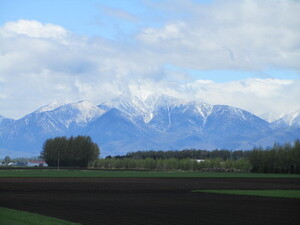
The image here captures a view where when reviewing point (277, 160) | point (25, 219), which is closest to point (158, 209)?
point (25, 219)

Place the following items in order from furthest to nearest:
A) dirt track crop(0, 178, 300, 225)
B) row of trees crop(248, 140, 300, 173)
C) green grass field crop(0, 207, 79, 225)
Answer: row of trees crop(248, 140, 300, 173) < dirt track crop(0, 178, 300, 225) < green grass field crop(0, 207, 79, 225)

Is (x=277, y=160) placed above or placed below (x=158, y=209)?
above

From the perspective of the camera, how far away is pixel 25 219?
119ft

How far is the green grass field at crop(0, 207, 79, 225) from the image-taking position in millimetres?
34531

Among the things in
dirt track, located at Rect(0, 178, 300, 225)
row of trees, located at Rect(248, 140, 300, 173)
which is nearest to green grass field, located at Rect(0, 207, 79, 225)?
dirt track, located at Rect(0, 178, 300, 225)

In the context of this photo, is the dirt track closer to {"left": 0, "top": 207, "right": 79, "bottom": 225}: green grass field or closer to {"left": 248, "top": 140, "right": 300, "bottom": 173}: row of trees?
{"left": 0, "top": 207, "right": 79, "bottom": 225}: green grass field

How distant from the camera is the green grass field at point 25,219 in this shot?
34531 millimetres

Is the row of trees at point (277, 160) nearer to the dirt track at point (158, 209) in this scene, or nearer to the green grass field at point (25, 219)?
the dirt track at point (158, 209)

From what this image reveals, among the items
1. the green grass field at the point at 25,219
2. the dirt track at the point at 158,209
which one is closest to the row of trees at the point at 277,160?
the dirt track at the point at 158,209

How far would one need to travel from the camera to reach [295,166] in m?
162

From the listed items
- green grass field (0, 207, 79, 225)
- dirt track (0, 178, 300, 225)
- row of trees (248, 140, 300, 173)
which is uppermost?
row of trees (248, 140, 300, 173)

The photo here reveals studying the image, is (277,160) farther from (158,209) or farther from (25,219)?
(25,219)

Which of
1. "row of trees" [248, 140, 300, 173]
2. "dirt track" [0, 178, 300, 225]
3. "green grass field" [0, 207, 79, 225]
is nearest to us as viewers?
"green grass field" [0, 207, 79, 225]

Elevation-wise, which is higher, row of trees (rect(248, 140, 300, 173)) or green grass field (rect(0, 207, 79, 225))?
row of trees (rect(248, 140, 300, 173))
